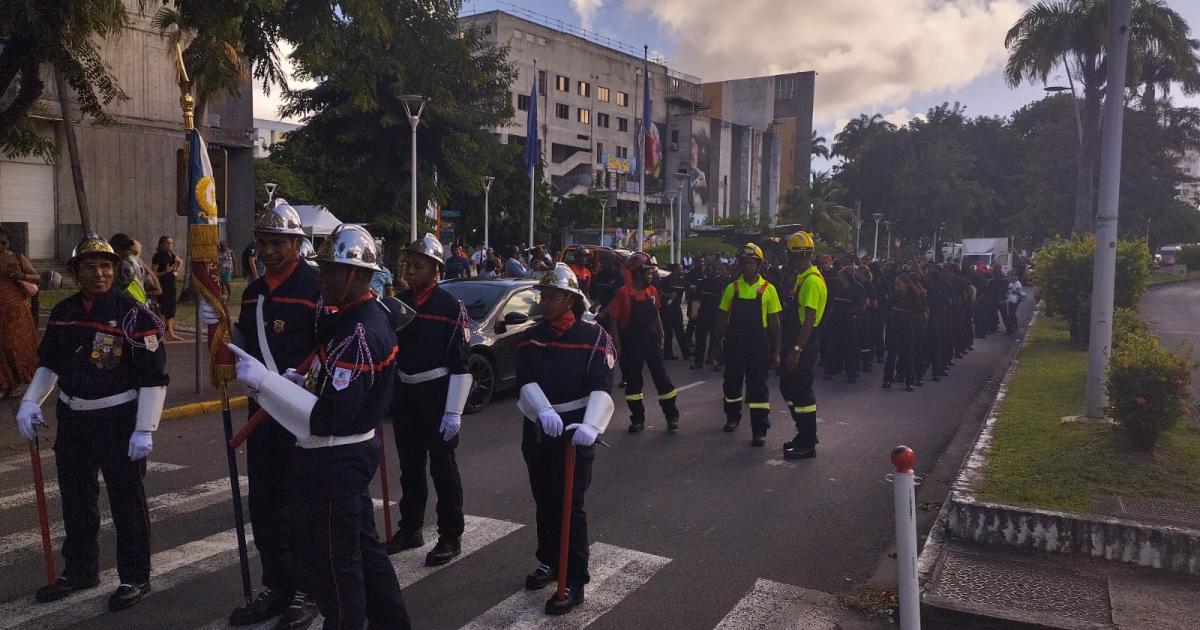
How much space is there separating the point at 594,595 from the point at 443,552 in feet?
3.39

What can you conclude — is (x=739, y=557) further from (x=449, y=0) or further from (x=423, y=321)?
(x=449, y=0)

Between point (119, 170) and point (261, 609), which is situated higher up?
point (119, 170)

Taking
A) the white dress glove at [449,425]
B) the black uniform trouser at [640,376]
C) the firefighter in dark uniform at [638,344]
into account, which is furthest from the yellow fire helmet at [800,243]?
the white dress glove at [449,425]

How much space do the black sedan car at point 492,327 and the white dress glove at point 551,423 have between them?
5.59 meters

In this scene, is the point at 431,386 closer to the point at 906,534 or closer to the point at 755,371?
the point at 906,534

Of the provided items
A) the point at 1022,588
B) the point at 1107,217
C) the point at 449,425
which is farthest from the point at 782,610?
the point at 1107,217

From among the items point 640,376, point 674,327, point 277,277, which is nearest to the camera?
point 277,277

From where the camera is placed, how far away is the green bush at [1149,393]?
7430 millimetres

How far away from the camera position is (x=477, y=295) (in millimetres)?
11375

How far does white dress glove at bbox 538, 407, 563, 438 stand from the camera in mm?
4660

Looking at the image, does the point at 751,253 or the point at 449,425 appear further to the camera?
the point at 751,253

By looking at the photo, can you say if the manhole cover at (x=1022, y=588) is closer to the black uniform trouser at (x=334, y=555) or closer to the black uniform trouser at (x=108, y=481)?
the black uniform trouser at (x=334, y=555)

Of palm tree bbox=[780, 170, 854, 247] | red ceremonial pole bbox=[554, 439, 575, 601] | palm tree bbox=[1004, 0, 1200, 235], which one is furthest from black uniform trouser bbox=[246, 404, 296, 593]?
palm tree bbox=[780, 170, 854, 247]

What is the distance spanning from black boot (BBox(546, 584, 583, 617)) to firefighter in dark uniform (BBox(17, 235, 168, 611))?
85.4 inches
